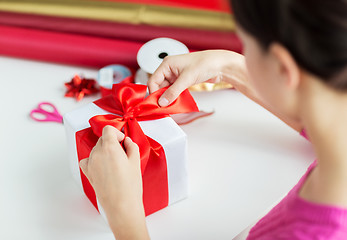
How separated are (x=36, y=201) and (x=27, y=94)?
0.30 meters

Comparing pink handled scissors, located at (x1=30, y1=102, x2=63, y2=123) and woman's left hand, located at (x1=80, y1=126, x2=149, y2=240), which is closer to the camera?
woman's left hand, located at (x1=80, y1=126, x2=149, y2=240)

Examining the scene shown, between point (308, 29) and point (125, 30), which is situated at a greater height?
point (308, 29)

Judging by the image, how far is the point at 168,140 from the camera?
2.42 feet

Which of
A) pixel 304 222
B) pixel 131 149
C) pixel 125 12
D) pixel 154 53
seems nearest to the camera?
pixel 304 222

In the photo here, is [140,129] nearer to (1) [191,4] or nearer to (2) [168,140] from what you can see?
(2) [168,140]

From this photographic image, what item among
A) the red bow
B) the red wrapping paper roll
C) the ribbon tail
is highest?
the red wrapping paper roll

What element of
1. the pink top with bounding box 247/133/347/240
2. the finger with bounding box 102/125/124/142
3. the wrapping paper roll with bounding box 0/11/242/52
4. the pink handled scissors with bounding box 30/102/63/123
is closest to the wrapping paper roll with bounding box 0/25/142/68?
the wrapping paper roll with bounding box 0/11/242/52

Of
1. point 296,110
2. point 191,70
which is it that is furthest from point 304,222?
point 191,70

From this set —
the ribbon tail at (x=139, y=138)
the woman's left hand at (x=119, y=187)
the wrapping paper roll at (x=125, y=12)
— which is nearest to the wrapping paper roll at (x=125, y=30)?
the wrapping paper roll at (x=125, y=12)

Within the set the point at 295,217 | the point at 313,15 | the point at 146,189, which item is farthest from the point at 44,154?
the point at 313,15

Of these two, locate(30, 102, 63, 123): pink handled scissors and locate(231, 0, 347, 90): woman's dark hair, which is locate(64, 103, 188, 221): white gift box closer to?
locate(30, 102, 63, 123): pink handled scissors

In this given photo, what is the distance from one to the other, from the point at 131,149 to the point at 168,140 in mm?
86

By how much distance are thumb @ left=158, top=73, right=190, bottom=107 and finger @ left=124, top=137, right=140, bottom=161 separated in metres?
0.14

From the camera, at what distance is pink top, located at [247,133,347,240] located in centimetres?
53
